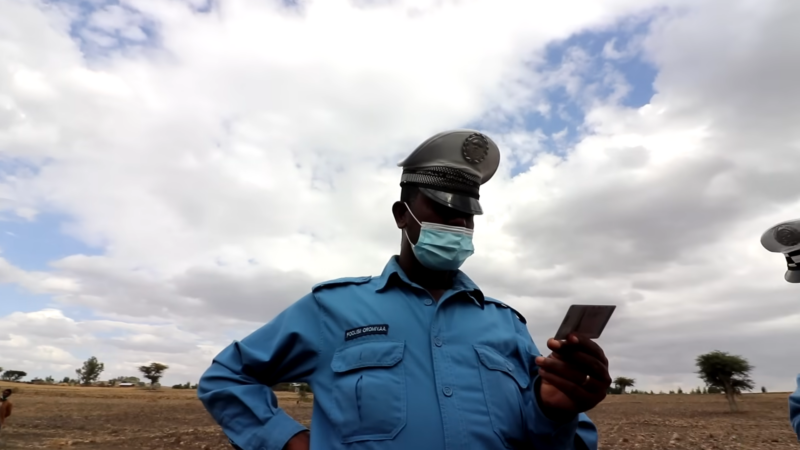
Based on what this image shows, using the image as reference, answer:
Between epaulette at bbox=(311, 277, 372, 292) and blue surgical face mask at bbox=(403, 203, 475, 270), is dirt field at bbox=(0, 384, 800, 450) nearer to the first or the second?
blue surgical face mask at bbox=(403, 203, 475, 270)

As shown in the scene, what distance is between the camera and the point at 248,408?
2.22m

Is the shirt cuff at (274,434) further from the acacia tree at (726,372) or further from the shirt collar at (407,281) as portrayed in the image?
the acacia tree at (726,372)

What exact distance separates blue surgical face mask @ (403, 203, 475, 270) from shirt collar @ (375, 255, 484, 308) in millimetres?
79

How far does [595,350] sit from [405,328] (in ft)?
2.53

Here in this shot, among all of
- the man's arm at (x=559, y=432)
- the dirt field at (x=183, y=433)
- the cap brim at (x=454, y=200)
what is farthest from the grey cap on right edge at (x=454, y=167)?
the dirt field at (x=183, y=433)

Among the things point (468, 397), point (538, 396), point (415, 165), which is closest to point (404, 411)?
point (468, 397)

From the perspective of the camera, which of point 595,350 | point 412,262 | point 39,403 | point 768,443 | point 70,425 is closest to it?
point 595,350

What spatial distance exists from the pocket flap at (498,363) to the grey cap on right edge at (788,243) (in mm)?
3184

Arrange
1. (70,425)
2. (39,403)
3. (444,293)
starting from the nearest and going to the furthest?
(444,293) < (70,425) < (39,403)

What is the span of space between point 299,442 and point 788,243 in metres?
4.19

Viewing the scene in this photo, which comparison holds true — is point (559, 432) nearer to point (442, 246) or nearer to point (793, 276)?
point (442, 246)

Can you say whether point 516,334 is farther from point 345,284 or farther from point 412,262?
point 345,284

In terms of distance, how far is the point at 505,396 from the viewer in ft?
7.31

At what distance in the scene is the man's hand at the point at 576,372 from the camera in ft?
6.23
